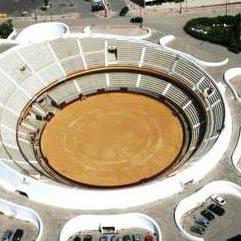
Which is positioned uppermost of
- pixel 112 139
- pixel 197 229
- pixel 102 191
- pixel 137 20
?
pixel 137 20

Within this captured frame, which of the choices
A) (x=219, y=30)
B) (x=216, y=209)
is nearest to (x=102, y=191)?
(x=216, y=209)

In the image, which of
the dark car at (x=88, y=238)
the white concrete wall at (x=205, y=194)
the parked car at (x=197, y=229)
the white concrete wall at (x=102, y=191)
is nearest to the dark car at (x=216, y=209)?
the white concrete wall at (x=205, y=194)

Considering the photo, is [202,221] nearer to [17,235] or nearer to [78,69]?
[17,235]

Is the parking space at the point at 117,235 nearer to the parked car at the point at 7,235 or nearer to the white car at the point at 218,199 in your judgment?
the parked car at the point at 7,235

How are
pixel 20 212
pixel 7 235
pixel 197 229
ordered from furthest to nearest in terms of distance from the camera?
pixel 20 212 < pixel 7 235 < pixel 197 229

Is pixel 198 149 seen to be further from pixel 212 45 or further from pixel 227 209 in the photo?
pixel 212 45

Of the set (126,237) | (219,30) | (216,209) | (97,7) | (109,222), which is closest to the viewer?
(126,237)

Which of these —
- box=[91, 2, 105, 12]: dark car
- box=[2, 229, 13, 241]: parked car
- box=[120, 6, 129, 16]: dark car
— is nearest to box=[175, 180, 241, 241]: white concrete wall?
box=[2, 229, 13, 241]: parked car
